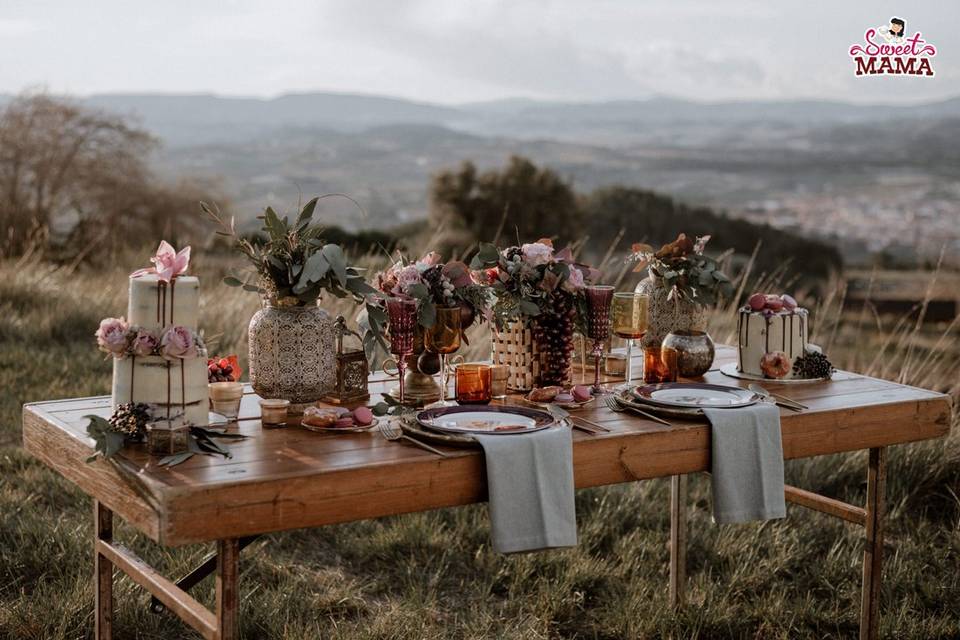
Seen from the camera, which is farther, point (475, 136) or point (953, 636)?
point (475, 136)

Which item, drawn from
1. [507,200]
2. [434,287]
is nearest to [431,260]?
[434,287]

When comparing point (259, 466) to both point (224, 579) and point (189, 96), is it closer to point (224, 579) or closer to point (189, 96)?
point (224, 579)

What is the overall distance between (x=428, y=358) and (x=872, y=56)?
4056mm

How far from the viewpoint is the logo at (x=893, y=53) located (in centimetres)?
547

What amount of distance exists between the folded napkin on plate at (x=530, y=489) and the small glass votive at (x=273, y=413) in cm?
45

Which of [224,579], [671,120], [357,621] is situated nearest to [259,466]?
[224,579]

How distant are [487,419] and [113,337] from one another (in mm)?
775

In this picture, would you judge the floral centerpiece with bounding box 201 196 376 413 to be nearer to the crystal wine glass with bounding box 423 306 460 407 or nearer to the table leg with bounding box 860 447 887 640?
the crystal wine glass with bounding box 423 306 460 407

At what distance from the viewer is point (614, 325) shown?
2.70 meters

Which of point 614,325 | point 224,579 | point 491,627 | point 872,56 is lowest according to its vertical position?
point 491,627

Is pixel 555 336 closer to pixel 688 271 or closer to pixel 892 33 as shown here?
pixel 688 271

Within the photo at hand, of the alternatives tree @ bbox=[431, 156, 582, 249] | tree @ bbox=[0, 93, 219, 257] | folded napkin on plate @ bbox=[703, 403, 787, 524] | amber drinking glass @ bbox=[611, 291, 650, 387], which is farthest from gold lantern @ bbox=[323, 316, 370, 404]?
tree @ bbox=[431, 156, 582, 249]

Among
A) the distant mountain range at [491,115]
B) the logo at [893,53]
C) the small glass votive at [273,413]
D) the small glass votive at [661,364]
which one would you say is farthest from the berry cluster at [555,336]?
the distant mountain range at [491,115]

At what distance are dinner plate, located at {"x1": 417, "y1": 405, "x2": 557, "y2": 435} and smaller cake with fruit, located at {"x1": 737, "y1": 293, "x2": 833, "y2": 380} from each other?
2.72 feet
